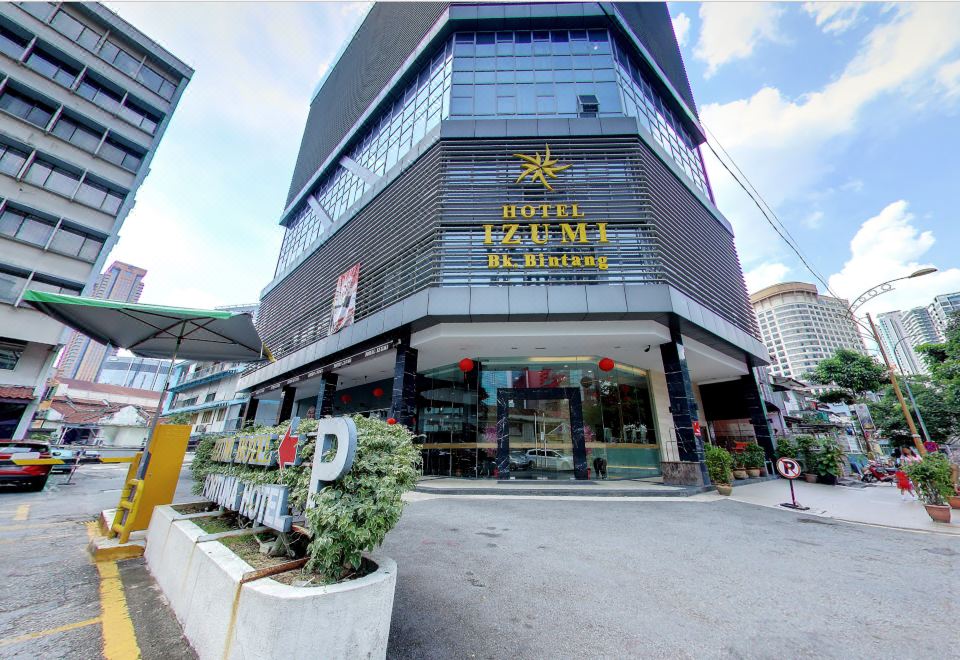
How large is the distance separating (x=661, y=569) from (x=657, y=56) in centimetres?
2661

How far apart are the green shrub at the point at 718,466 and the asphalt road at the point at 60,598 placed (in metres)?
12.4

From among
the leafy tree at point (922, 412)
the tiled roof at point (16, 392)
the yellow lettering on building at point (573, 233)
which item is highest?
the yellow lettering on building at point (573, 233)

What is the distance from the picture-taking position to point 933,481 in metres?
6.82

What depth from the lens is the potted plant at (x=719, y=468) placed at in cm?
1030

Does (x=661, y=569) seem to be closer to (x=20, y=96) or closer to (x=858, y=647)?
(x=858, y=647)

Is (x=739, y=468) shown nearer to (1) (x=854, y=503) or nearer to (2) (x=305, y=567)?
(1) (x=854, y=503)

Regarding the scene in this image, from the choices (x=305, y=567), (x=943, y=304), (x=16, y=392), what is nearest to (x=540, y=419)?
(x=305, y=567)

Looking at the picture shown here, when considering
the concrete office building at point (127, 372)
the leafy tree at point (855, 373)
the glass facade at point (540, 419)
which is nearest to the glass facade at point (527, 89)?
the glass facade at point (540, 419)

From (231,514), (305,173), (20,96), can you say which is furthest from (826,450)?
(20,96)

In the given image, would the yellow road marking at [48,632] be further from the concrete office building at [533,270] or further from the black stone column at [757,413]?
the black stone column at [757,413]

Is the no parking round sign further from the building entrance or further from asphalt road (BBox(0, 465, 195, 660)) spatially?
asphalt road (BBox(0, 465, 195, 660))

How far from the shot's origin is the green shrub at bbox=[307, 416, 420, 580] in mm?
2234

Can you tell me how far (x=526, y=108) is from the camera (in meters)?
15.9

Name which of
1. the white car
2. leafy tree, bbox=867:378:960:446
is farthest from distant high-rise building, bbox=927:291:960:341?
the white car
